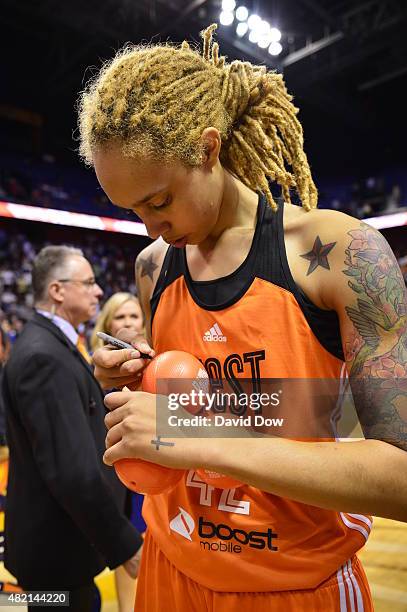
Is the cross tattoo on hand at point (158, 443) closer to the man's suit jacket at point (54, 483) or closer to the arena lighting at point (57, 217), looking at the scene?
the man's suit jacket at point (54, 483)

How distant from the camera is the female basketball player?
2.86 feet

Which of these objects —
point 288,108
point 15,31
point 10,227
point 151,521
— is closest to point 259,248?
point 288,108

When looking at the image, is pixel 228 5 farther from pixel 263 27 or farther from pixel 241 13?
pixel 263 27

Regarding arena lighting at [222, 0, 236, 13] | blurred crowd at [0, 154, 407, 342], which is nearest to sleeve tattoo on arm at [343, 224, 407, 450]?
arena lighting at [222, 0, 236, 13]

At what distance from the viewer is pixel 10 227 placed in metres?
9.60

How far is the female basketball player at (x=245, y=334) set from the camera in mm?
871

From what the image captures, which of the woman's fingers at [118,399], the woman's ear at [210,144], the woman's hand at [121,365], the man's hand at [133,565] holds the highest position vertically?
the woman's ear at [210,144]

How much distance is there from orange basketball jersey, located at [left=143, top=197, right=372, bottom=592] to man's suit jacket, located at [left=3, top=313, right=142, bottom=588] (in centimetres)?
87

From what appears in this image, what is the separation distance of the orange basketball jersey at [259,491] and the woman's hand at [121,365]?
0.46 feet

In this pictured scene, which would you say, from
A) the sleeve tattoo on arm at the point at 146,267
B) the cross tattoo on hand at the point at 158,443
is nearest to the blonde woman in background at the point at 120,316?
the sleeve tattoo on arm at the point at 146,267

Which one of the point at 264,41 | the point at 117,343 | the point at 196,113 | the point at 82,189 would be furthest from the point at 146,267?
the point at 82,189

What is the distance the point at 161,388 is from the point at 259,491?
0.31 meters

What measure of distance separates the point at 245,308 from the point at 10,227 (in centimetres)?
949

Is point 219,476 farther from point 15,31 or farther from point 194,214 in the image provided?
point 15,31
